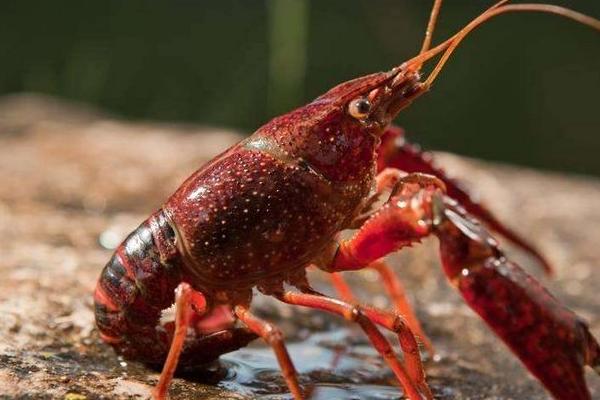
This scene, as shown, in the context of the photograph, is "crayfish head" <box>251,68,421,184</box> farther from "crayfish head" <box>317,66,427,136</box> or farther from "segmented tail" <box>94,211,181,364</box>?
"segmented tail" <box>94,211,181,364</box>

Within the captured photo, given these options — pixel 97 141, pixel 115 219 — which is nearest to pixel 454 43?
pixel 115 219

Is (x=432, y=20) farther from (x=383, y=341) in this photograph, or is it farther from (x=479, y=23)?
(x=383, y=341)

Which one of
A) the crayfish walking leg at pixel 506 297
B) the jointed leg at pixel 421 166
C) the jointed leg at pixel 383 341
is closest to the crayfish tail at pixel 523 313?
the crayfish walking leg at pixel 506 297

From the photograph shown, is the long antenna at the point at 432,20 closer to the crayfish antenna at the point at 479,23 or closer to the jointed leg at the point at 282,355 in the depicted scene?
the crayfish antenna at the point at 479,23

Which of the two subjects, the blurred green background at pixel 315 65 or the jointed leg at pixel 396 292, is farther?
the blurred green background at pixel 315 65

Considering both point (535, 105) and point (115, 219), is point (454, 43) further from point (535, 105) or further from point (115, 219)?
point (535, 105)

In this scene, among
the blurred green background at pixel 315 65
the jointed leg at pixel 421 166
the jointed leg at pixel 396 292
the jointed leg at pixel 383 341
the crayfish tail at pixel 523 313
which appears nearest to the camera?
the crayfish tail at pixel 523 313
